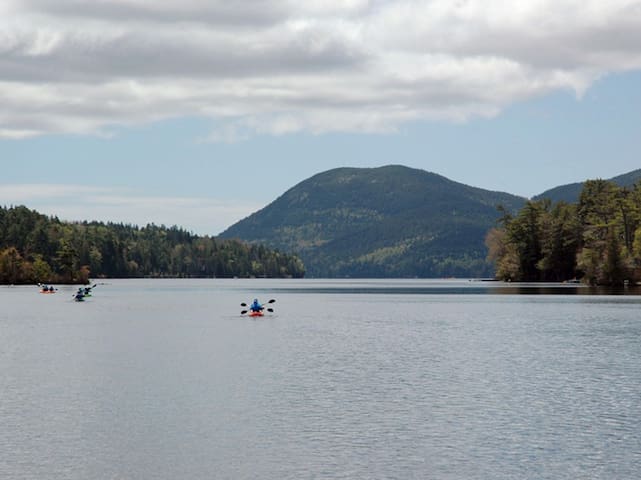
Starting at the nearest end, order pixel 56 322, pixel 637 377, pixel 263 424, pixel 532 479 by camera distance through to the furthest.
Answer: pixel 532 479
pixel 263 424
pixel 637 377
pixel 56 322

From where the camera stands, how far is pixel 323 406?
127ft

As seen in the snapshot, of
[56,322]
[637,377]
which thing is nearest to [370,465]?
[637,377]

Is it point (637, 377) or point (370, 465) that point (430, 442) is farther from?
point (637, 377)

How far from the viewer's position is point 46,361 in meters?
57.2

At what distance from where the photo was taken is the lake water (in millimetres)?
28188

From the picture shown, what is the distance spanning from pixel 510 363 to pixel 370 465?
29.1 meters

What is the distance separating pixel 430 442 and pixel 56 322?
7416 cm

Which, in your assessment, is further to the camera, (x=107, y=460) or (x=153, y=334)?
(x=153, y=334)

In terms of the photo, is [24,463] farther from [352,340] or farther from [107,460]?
[352,340]

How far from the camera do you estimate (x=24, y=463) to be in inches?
1109

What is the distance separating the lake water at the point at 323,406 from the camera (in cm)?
2819

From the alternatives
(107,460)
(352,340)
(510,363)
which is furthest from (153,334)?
(107,460)

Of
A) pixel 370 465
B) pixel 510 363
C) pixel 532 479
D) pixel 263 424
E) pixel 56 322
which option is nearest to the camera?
pixel 532 479

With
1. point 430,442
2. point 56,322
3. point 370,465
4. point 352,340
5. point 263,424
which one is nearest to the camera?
point 370,465
